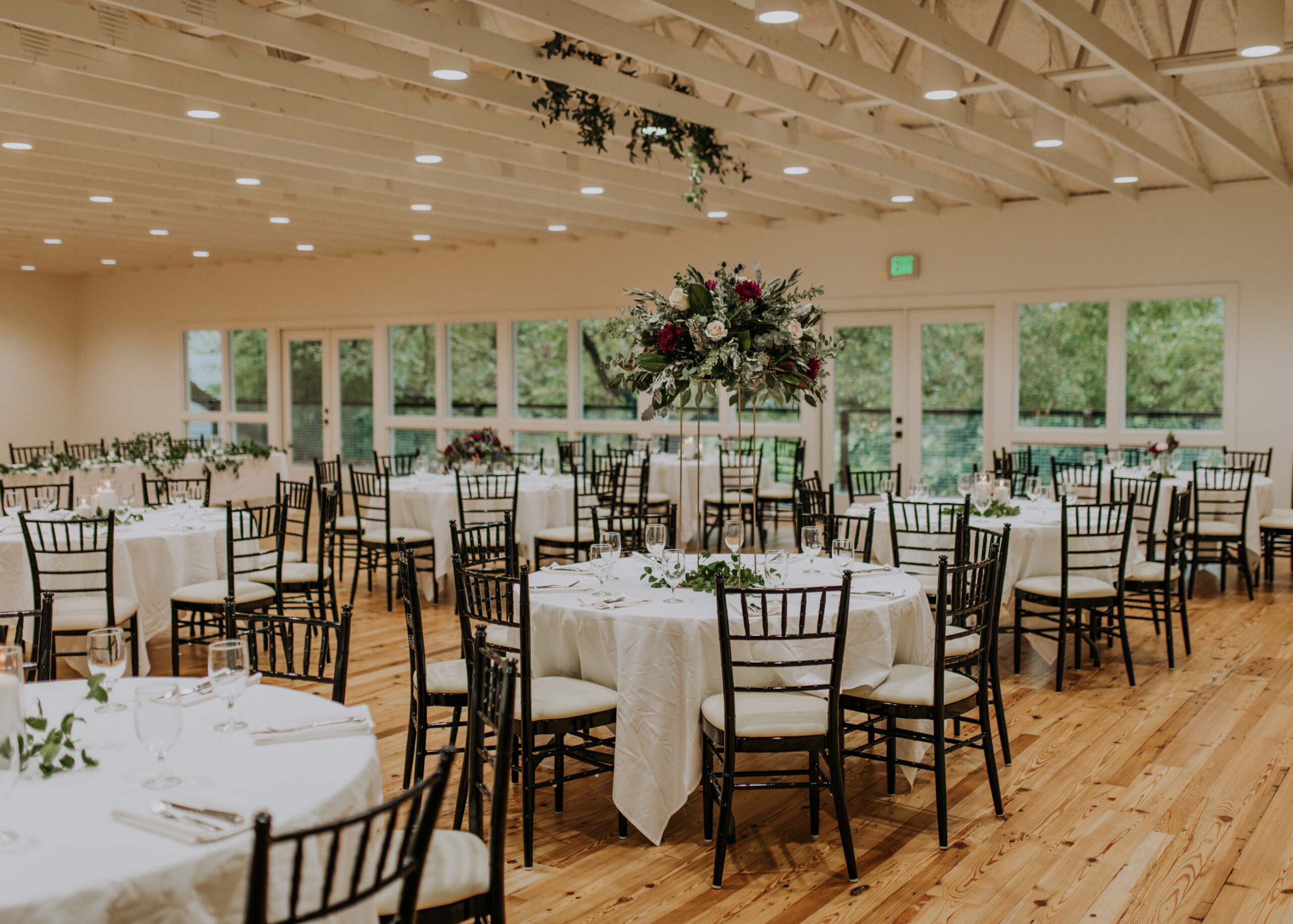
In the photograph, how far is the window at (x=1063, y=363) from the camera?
10.4m

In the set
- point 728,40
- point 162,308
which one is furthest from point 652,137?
point 162,308

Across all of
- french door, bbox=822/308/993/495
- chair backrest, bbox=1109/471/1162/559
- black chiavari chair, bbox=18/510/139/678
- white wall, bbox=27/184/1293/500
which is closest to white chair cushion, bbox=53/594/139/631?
black chiavari chair, bbox=18/510/139/678

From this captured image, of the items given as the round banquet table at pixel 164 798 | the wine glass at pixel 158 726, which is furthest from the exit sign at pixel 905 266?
the wine glass at pixel 158 726

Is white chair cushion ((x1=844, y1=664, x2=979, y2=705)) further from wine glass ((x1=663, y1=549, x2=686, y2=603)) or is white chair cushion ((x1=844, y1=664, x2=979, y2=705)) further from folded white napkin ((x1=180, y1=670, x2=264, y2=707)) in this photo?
folded white napkin ((x1=180, y1=670, x2=264, y2=707))

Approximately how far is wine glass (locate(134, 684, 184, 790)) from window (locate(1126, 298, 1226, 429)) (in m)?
9.82

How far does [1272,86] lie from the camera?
7.75 m

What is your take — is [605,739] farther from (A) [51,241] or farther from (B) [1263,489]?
(A) [51,241]

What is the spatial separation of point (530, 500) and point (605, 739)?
4.05m

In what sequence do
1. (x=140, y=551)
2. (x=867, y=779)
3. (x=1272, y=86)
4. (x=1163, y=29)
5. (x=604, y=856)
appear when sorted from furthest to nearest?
(x=1272, y=86) < (x=1163, y=29) < (x=140, y=551) < (x=867, y=779) < (x=604, y=856)

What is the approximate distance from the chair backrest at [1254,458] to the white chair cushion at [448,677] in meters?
7.31

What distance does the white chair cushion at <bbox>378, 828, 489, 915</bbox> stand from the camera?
2.35 m

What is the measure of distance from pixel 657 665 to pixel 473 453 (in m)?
4.84

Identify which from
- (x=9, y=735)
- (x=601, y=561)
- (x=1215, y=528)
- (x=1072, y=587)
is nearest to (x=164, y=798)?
(x=9, y=735)

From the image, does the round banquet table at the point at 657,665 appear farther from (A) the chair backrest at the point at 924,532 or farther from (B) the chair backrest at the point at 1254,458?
(B) the chair backrest at the point at 1254,458
